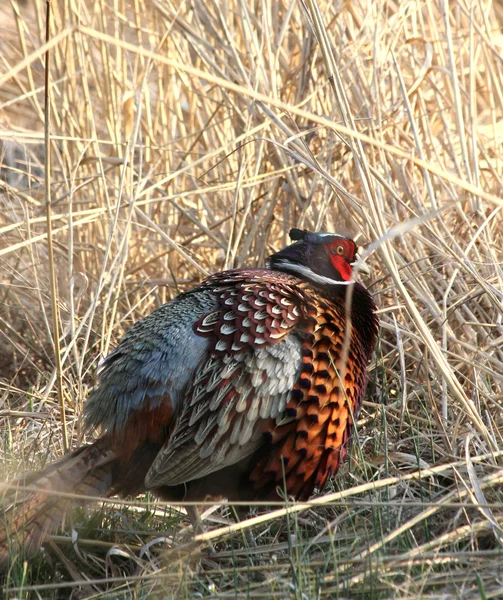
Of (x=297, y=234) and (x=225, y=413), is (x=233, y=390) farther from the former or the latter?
(x=297, y=234)

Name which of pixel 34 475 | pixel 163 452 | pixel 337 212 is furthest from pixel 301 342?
pixel 337 212

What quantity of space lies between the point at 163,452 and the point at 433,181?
2.07m

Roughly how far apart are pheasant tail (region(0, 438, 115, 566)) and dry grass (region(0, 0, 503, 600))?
104 mm

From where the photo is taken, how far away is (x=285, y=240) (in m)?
4.18

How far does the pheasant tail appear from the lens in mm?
2432

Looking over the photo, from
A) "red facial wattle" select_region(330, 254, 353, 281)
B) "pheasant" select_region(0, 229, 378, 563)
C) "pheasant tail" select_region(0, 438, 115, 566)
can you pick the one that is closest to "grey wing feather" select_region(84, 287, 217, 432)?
"pheasant" select_region(0, 229, 378, 563)

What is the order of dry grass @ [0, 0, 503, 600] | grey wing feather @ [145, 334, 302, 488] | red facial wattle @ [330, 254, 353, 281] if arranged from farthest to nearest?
1. red facial wattle @ [330, 254, 353, 281]
2. grey wing feather @ [145, 334, 302, 488]
3. dry grass @ [0, 0, 503, 600]

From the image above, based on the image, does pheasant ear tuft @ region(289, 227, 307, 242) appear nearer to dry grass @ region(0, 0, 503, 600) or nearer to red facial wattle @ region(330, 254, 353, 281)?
red facial wattle @ region(330, 254, 353, 281)

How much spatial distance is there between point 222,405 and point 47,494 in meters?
0.60

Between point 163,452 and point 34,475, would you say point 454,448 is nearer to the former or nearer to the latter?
point 163,452

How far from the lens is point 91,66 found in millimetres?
4230

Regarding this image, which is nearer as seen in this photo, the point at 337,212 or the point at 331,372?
the point at 331,372

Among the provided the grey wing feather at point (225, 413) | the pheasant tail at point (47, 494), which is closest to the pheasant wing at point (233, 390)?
the grey wing feather at point (225, 413)

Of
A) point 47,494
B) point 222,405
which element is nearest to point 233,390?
point 222,405
